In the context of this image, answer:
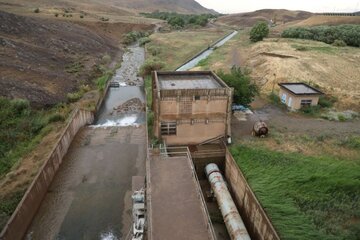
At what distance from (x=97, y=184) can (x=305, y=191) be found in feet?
47.2

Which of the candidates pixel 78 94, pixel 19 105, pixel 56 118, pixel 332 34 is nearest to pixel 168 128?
pixel 56 118

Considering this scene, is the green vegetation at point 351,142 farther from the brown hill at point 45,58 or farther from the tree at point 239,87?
the brown hill at point 45,58

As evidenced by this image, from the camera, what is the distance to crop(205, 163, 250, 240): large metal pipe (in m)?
17.0

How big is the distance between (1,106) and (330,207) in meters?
28.6

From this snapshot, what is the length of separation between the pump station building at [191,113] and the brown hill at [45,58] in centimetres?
1588

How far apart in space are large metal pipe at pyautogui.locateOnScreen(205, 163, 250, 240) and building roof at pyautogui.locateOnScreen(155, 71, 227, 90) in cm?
691

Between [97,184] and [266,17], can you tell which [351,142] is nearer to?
[97,184]

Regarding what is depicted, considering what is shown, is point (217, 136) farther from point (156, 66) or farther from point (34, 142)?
point (156, 66)

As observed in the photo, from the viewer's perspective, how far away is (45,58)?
4375 centimetres

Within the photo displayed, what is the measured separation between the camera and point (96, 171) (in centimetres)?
2333

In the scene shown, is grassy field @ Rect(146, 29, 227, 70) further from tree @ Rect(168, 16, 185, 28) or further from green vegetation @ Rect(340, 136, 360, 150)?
green vegetation @ Rect(340, 136, 360, 150)

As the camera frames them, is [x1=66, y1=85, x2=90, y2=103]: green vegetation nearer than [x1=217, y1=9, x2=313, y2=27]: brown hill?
Answer: Yes

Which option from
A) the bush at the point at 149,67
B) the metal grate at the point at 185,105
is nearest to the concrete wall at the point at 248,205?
the metal grate at the point at 185,105

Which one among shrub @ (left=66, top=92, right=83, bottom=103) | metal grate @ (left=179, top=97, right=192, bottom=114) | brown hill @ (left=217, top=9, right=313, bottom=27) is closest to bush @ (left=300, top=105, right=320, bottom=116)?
metal grate @ (left=179, top=97, right=192, bottom=114)
